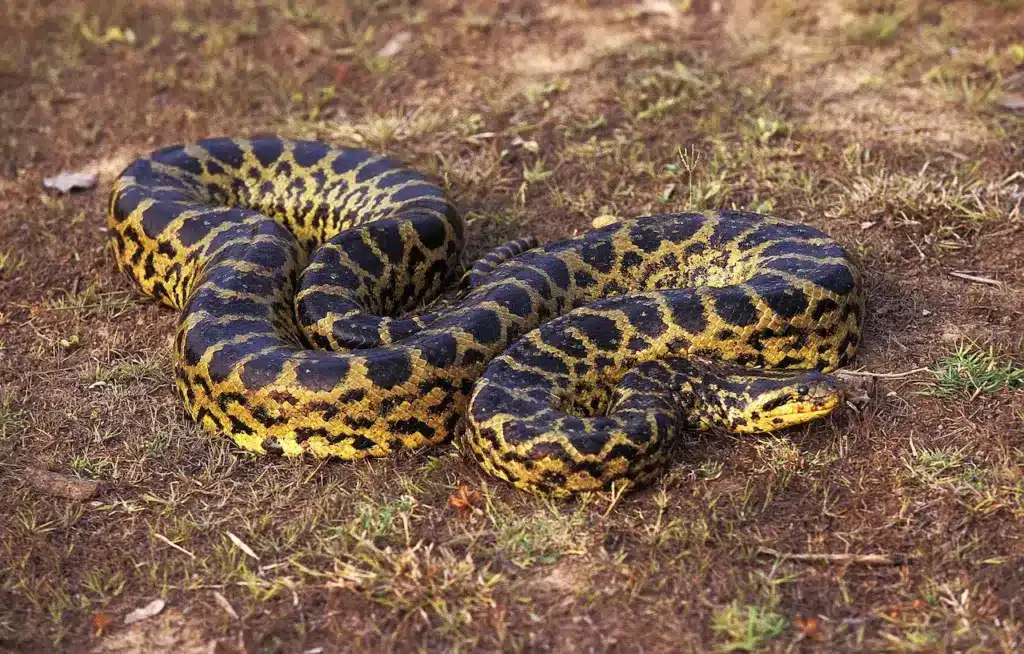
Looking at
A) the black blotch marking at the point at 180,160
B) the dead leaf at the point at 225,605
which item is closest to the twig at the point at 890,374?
the dead leaf at the point at 225,605

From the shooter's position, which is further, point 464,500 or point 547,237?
point 547,237

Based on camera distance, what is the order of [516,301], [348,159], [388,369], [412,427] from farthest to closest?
1. [348,159]
2. [516,301]
3. [412,427]
4. [388,369]

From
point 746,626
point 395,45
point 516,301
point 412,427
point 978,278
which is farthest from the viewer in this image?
point 395,45

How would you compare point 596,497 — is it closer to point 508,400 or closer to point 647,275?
point 508,400

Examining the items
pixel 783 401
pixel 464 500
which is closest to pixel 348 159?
pixel 464 500

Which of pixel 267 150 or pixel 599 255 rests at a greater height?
pixel 267 150

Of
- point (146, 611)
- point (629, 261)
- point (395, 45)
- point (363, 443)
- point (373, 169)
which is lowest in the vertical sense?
point (146, 611)

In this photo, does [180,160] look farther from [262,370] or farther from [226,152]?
[262,370]
